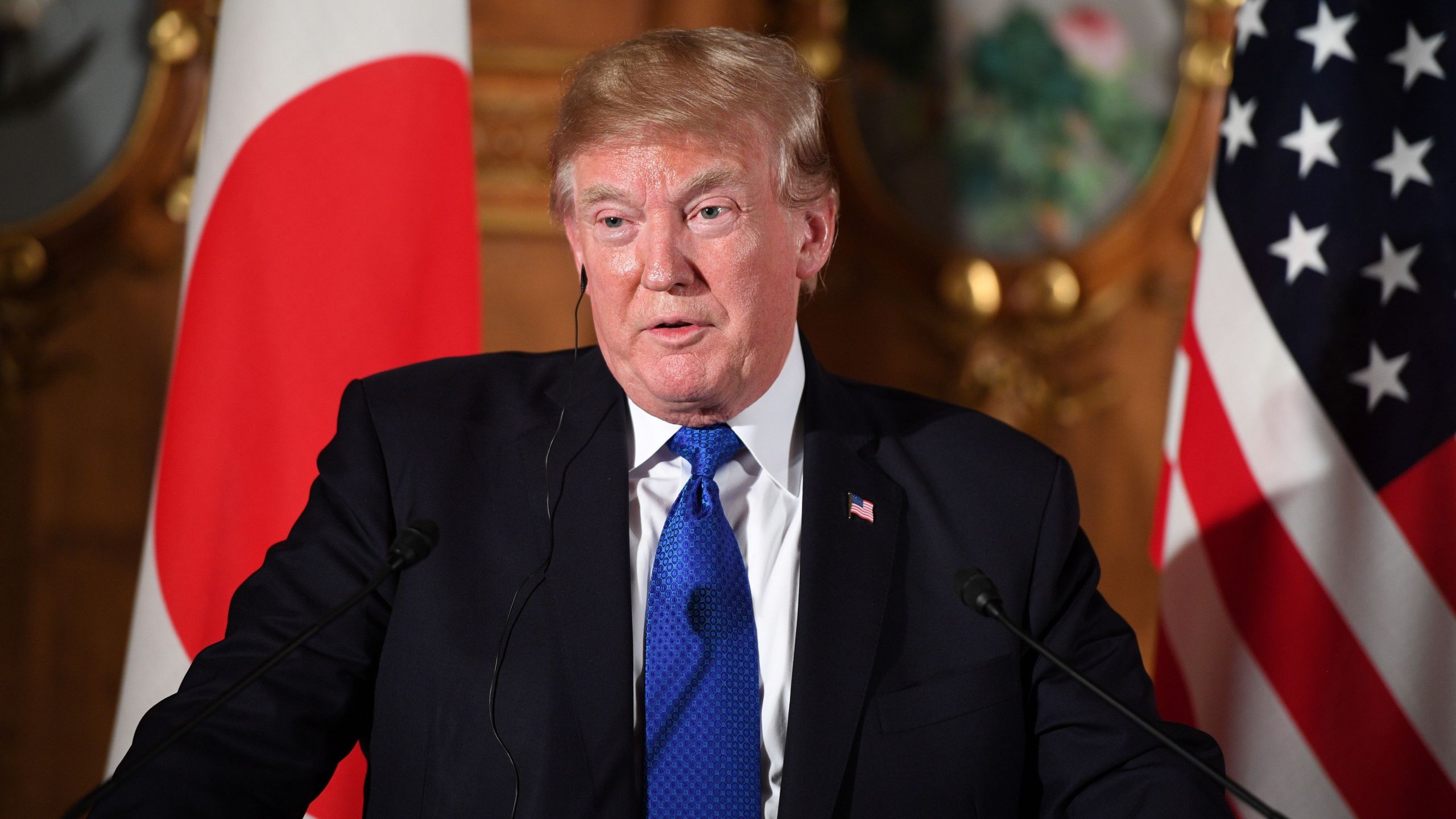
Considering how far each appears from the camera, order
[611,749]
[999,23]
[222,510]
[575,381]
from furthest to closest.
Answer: [999,23] → [222,510] → [575,381] → [611,749]

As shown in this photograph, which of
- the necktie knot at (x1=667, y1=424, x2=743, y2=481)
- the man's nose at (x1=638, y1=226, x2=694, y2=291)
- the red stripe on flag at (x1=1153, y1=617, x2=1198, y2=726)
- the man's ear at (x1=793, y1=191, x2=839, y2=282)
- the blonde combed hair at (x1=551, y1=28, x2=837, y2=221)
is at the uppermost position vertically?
the blonde combed hair at (x1=551, y1=28, x2=837, y2=221)

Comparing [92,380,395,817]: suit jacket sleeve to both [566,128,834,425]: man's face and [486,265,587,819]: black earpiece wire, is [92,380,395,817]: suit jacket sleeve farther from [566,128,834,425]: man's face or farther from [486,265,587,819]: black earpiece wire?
[566,128,834,425]: man's face

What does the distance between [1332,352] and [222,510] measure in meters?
1.81

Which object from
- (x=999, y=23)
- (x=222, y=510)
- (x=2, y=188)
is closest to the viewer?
(x=222, y=510)

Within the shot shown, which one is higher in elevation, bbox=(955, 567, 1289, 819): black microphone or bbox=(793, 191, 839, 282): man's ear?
bbox=(793, 191, 839, 282): man's ear

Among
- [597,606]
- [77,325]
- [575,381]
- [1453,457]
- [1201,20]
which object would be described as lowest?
[597,606]

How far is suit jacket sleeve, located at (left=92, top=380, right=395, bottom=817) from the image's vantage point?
4.45 feet

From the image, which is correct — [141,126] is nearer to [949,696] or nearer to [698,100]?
[698,100]

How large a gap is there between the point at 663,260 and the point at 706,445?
258 mm

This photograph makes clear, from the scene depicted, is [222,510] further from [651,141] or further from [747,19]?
[747,19]

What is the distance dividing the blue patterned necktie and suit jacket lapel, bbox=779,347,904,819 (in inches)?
2.2

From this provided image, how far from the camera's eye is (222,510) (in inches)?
78.4

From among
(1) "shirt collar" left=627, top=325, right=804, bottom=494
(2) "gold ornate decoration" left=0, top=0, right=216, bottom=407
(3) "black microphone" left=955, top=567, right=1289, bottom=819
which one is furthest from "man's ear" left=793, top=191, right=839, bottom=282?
(2) "gold ornate decoration" left=0, top=0, right=216, bottom=407

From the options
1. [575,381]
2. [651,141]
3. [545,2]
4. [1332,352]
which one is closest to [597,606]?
[575,381]
